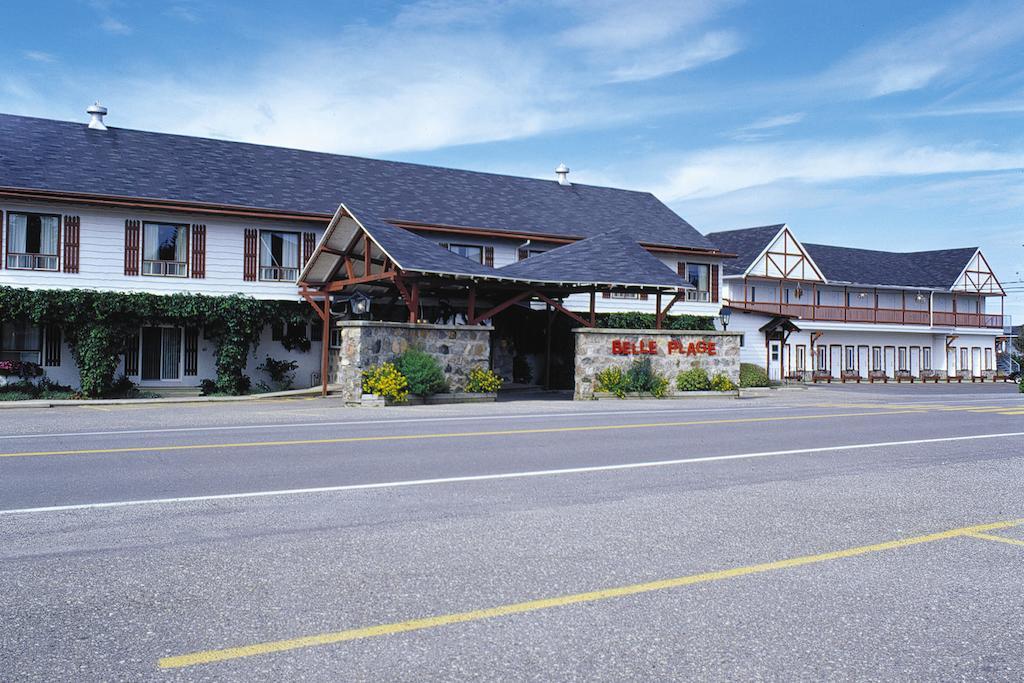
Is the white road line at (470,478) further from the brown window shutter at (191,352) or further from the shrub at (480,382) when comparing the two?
the brown window shutter at (191,352)

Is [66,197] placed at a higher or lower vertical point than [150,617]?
higher

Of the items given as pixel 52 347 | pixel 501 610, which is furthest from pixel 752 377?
pixel 501 610

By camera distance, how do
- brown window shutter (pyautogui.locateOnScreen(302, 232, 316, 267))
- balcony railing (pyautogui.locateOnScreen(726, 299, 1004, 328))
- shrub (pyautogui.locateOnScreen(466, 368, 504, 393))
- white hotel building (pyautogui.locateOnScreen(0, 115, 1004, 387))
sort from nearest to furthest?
shrub (pyautogui.locateOnScreen(466, 368, 504, 393)) < white hotel building (pyautogui.locateOnScreen(0, 115, 1004, 387)) < brown window shutter (pyautogui.locateOnScreen(302, 232, 316, 267)) < balcony railing (pyautogui.locateOnScreen(726, 299, 1004, 328))

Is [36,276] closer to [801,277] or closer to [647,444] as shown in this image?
[647,444]

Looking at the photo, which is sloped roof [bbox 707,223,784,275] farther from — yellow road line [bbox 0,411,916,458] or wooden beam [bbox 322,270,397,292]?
yellow road line [bbox 0,411,916,458]

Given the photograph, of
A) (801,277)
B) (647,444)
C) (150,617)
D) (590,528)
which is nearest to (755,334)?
(801,277)

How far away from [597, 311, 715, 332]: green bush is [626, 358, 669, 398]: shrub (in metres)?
7.44

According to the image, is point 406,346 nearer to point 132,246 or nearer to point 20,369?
point 132,246

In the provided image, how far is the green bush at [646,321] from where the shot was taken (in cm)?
3456

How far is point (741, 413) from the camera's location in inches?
762

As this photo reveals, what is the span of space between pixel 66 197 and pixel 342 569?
2449cm

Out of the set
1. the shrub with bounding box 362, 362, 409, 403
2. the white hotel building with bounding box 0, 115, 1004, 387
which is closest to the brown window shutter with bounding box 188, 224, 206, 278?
the white hotel building with bounding box 0, 115, 1004, 387

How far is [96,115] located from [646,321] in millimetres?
21283

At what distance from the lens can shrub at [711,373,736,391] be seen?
88.8 feet
